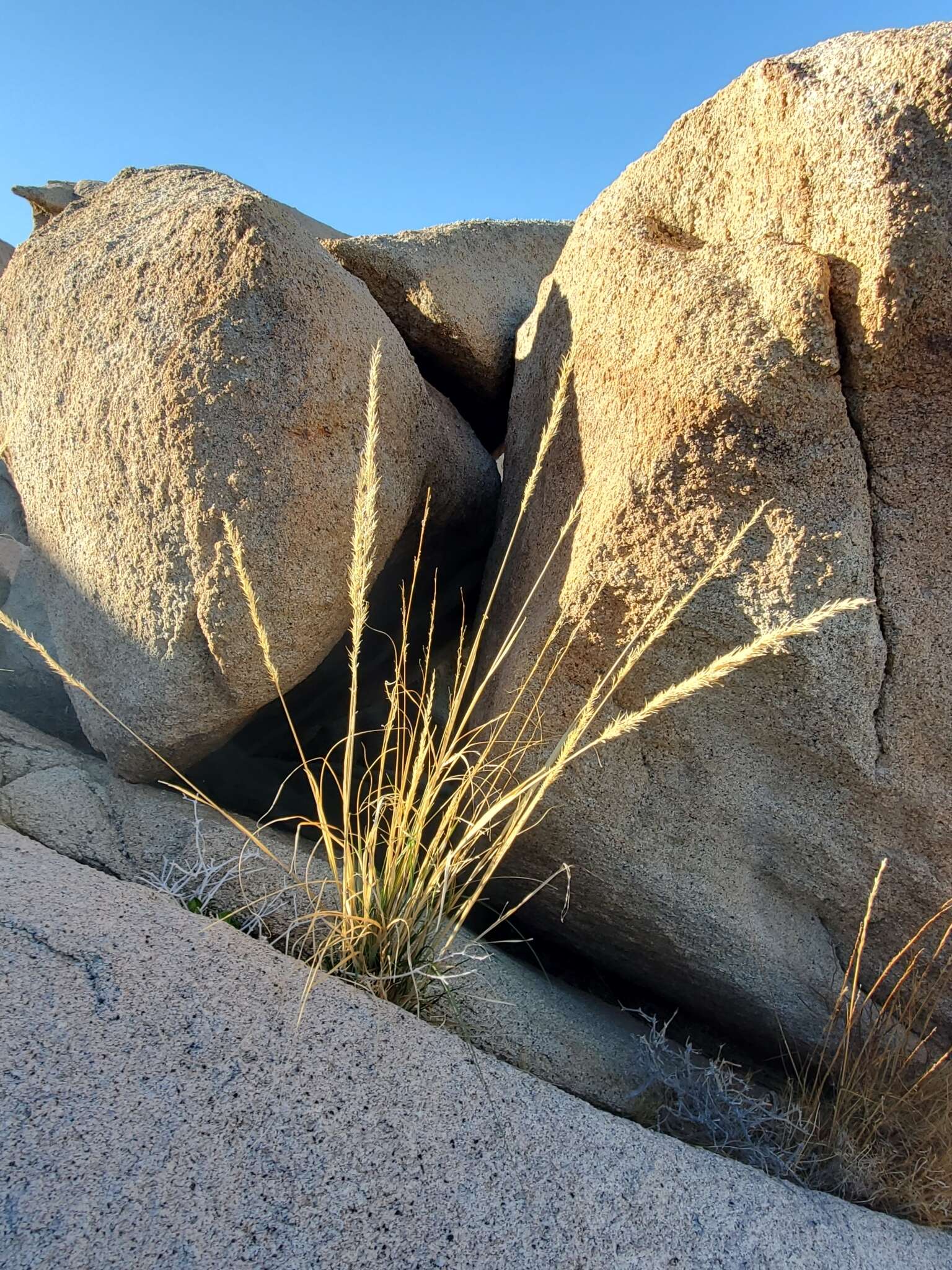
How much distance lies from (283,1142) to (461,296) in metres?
2.11

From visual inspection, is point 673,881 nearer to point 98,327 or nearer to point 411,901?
point 411,901

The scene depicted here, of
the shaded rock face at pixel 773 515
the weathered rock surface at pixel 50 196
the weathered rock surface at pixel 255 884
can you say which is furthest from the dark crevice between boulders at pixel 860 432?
the weathered rock surface at pixel 50 196

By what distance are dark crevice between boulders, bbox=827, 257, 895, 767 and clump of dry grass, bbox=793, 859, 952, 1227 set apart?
340 mm

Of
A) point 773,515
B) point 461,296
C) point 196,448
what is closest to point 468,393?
point 461,296

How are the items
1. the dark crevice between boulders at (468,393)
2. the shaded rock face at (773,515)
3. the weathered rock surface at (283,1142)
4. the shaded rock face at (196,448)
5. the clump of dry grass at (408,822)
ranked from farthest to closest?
the dark crevice between boulders at (468,393)
the shaded rock face at (196,448)
the shaded rock face at (773,515)
the clump of dry grass at (408,822)
the weathered rock surface at (283,1142)

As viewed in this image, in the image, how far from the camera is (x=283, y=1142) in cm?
98

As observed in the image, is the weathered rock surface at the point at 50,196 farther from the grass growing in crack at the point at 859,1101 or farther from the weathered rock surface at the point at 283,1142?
the grass growing in crack at the point at 859,1101

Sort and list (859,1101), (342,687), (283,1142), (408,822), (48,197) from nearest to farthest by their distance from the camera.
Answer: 1. (283,1142)
2. (408,822)
3. (859,1101)
4. (48,197)
5. (342,687)

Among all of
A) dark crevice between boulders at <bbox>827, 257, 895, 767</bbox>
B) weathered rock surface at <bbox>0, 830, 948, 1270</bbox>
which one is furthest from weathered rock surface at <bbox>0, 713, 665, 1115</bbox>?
dark crevice between boulders at <bbox>827, 257, 895, 767</bbox>

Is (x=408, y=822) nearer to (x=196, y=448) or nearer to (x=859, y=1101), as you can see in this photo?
(x=196, y=448)

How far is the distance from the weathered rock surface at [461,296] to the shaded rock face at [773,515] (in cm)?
63

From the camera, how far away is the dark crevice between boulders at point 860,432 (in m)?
1.40

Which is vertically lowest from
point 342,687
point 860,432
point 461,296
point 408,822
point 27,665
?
point 27,665

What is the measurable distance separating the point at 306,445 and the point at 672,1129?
1.45m
